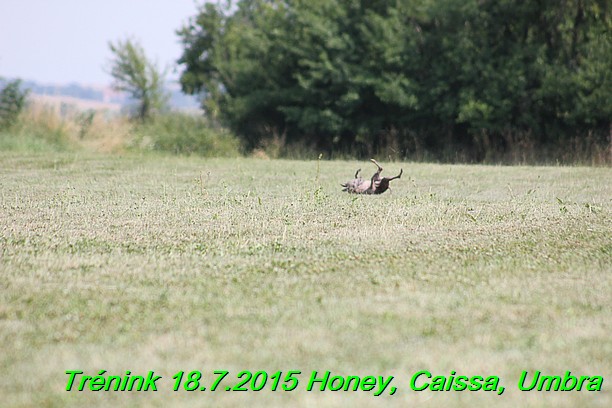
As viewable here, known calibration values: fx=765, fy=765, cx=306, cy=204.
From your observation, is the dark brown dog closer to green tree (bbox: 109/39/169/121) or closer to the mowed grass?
the mowed grass

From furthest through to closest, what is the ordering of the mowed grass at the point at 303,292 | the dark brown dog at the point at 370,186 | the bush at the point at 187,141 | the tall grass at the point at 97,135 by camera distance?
the bush at the point at 187,141 < the tall grass at the point at 97,135 < the dark brown dog at the point at 370,186 < the mowed grass at the point at 303,292

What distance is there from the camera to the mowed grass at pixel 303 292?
393 centimetres

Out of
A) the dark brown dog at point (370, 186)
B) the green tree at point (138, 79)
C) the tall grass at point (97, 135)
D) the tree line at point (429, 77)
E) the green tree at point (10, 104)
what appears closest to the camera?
the dark brown dog at point (370, 186)

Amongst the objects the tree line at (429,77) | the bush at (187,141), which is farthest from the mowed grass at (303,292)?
the bush at (187,141)

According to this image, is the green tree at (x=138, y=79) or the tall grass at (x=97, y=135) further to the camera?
the green tree at (x=138, y=79)

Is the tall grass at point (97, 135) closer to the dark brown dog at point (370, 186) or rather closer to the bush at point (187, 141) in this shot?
the bush at point (187, 141)

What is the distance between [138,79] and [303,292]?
1363 inches

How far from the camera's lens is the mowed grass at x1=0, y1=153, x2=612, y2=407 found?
3934mm

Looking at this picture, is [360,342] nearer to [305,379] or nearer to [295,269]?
[305,379]

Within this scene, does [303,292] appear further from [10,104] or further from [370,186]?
[10,104]

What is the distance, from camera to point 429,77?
2200cm

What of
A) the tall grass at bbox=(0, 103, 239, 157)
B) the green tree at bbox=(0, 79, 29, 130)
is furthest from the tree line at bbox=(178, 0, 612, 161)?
the green tree at bbox=(0, 79, 29, 130)

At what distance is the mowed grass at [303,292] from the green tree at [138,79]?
2847cm

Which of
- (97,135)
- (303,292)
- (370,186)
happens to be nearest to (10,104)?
(97,135)
